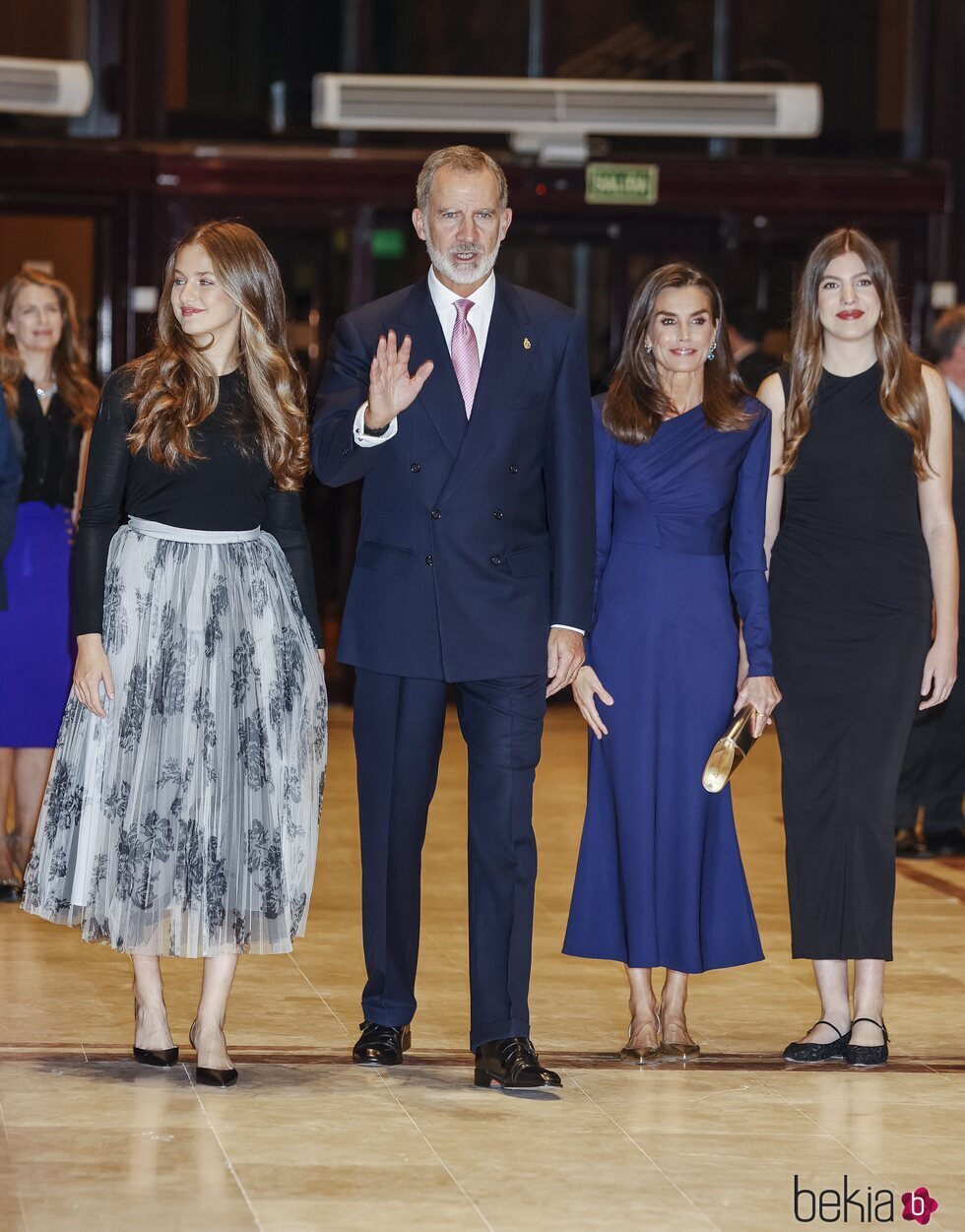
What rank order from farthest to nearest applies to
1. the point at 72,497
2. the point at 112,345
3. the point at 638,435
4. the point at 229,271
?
the point at 112,345
the point at 72,497
the point at 638,435
the point at 229,271

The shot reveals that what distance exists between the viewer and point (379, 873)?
4188 mm

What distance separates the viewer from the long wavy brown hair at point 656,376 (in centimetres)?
438

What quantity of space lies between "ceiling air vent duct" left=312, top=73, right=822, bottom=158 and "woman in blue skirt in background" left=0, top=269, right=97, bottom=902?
12.4 feet

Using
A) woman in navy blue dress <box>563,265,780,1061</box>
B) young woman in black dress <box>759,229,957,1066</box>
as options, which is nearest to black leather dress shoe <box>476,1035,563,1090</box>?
woman in navy blue dress <box>563,265,780,1061</box>

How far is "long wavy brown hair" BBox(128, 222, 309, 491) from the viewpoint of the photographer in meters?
4.04

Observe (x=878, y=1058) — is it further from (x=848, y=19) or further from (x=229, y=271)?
(x=848, y=19)

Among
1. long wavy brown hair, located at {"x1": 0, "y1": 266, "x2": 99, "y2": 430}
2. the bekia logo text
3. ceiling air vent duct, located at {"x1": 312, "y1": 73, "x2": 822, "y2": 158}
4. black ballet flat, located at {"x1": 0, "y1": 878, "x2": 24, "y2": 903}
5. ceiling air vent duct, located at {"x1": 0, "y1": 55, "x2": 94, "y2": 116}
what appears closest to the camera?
the bekia logo text

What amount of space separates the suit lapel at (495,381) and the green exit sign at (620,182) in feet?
19.9

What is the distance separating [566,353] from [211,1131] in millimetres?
1654

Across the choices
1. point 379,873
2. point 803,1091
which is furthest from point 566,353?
point 803,1091

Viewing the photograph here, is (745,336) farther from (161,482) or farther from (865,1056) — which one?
(161,482)

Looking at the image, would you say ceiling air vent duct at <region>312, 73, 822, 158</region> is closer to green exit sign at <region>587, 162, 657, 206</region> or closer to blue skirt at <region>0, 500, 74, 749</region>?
green exit sign at <region>587, 162, 657, 206</region>

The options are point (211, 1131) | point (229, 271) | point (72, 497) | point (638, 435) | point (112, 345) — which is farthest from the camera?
point (112, 345)

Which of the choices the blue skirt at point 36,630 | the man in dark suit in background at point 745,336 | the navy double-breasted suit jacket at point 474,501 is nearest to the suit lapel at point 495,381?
the navy double-breasted suit jacket at point 474,501
